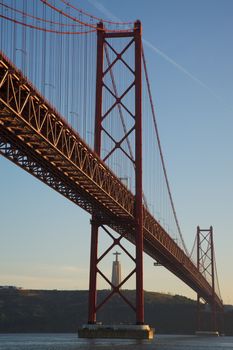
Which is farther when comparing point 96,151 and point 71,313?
point 71,313

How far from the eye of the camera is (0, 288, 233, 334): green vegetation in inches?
5379

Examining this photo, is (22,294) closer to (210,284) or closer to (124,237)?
(210,284)

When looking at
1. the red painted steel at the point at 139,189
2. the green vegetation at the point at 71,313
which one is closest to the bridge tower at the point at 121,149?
the red painted steel at the point at 139,189

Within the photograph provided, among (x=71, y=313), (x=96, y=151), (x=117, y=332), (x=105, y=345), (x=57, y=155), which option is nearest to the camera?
(x=57, y=155)

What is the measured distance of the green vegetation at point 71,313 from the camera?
137 m

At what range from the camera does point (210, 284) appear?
120 meters

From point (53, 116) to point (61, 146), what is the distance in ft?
10.5

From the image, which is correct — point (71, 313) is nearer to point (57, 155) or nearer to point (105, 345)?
point (105, 345)

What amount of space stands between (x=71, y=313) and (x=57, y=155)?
104789mm

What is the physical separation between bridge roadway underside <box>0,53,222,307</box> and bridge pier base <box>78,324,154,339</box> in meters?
6.76

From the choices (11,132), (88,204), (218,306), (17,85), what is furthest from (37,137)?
(218,306)

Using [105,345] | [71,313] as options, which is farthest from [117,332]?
[71,313]

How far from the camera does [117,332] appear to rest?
1980 inches

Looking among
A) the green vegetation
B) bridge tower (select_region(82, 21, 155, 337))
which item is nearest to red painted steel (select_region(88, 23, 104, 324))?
bridge tower (select_region(82, 21, 155, 337))
